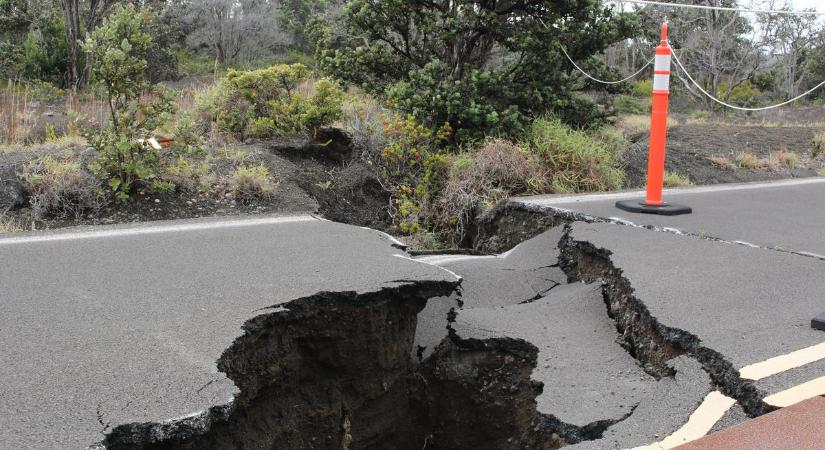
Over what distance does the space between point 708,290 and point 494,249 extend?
8.94 feet

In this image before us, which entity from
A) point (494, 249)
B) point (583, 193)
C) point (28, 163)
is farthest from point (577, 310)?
point (28, 163)

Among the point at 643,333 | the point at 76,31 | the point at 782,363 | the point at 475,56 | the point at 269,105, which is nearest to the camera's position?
the point at 782,363

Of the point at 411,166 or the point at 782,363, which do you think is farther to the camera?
the point at 411,166

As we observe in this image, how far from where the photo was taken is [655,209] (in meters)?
6.98

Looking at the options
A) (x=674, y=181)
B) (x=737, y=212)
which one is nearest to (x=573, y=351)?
(x=737, y=212)

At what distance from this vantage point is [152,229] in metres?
5.82

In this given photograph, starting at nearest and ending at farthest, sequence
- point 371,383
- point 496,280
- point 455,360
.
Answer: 1. point 371,383
2. point 455,360
3. point 496,280

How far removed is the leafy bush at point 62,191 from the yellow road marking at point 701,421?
537 centimetres

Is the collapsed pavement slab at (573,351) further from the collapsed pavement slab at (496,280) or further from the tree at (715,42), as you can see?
the tree at (715,42)

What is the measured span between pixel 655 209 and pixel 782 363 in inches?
142

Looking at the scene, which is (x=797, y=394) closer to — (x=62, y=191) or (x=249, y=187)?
(x=249, y=187)

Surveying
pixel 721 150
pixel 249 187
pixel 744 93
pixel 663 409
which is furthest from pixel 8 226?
pixel 744 93

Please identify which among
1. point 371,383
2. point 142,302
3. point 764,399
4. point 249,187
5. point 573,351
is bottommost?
point 371,383

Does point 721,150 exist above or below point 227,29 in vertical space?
below
